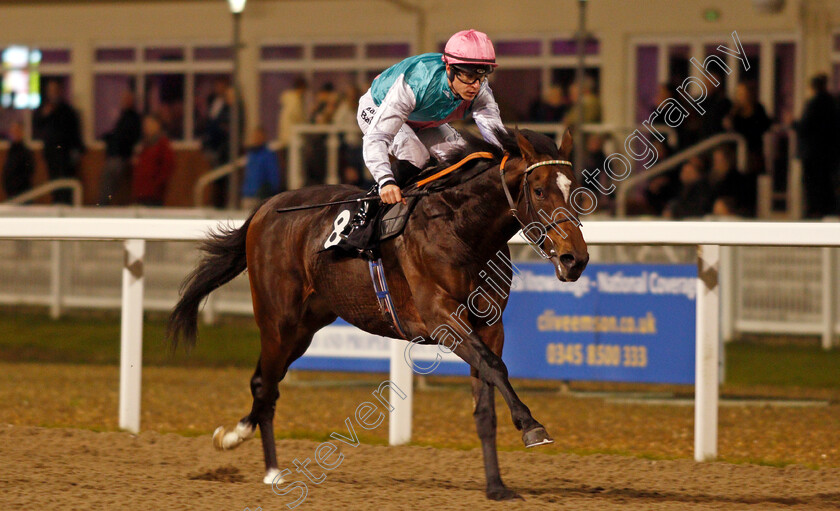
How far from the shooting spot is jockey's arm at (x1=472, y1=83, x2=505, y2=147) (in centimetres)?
494

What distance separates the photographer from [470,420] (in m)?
7.09

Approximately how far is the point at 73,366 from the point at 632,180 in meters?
5.23

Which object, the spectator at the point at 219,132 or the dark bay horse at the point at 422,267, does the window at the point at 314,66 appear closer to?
the spectator at the point at 219,132

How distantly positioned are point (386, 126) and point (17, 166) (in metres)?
10.6

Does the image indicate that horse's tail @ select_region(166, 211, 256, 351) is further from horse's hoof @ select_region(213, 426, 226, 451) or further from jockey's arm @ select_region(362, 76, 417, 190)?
jockey's arm @ select_region(362, 76, 417, 190)

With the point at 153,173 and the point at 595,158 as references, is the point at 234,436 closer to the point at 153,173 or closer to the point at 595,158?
the point at 595,158

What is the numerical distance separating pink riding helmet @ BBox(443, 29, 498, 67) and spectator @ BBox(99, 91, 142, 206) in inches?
365

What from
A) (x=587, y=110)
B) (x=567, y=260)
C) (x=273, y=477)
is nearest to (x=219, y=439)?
(x=273, y=477)

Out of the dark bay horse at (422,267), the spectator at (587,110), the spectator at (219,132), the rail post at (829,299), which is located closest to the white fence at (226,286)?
the rail post at (829,299)

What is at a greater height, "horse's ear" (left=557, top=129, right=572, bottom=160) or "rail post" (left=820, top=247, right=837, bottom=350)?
"horse's ear" (left=557, top=129, right=572, bottom=160)

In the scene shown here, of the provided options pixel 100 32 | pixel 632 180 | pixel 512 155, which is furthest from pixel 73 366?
pixel 100 32

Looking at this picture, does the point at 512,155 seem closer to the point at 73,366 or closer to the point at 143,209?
the point at 73,366

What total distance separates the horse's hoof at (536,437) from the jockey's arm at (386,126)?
1.16 metres

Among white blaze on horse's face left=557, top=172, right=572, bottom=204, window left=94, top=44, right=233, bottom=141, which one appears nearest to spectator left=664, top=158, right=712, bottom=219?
white blaze on horse's face left=557, top=172, right=572, bottom=204
